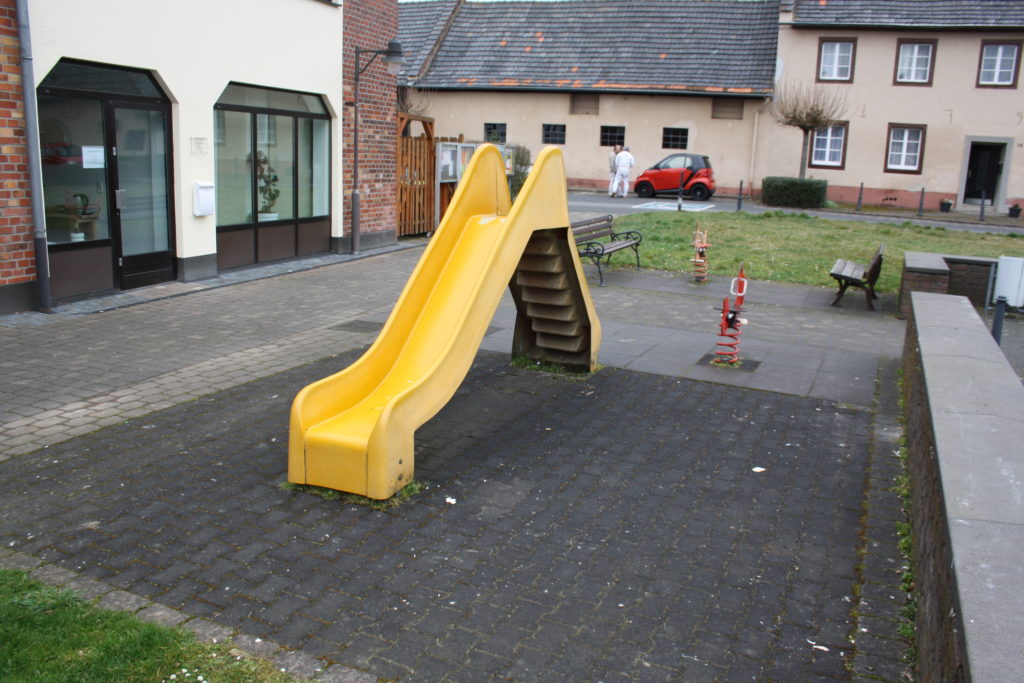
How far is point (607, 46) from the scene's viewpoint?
35.8 meters

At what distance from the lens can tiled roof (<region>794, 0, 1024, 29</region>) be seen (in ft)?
97.9

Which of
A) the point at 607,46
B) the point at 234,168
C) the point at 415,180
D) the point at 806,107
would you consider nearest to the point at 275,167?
the point at 234,168

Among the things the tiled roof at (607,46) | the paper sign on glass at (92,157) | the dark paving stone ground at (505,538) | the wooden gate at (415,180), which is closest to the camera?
the dark paving stone ground at (505,538)

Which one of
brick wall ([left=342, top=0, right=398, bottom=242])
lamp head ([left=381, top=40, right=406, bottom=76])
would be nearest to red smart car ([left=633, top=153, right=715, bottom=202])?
brick wall ([left=342, top=0, right=398, bottom=242])

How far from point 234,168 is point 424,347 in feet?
27.4

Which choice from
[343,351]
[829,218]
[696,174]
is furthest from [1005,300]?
[696,174]

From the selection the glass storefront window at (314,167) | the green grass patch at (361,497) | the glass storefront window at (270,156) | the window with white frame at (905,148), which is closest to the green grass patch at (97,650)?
the green grass patch at (361,497)

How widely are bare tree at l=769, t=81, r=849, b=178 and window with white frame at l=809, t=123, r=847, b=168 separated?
0.74 meters

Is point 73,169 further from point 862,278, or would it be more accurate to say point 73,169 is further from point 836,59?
point 836,59

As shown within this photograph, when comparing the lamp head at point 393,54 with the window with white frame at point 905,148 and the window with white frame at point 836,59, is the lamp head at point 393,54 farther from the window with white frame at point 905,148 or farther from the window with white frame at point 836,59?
the window with white frame at point 905,148

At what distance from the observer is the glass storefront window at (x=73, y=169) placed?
33.6ft

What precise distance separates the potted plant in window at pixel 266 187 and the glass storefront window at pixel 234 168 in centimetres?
20

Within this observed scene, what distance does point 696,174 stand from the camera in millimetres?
30797

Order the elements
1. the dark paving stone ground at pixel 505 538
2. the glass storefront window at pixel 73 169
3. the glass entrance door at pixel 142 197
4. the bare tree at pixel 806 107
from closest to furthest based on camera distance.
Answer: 1. the dark paving stone ground at pixel 505 538
2. the glass storefront window at pixel 73 169
3. the glass entrance door at pixel 142 197
4. the bare tree at pixel 806 107
